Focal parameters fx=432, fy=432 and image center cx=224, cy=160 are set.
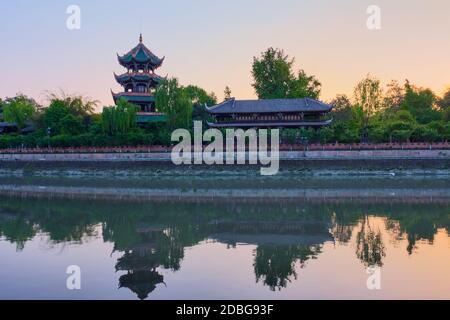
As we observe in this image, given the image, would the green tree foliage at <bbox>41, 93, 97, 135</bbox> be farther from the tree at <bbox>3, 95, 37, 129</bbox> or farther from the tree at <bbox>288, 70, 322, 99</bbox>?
the tree at <bbox>288, 70, 322, 99</bbox>

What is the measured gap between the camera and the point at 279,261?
1190 cm

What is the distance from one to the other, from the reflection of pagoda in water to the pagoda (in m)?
34.9

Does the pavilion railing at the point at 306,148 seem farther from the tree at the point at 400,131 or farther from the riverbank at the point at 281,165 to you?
the tree at the point at 400,131

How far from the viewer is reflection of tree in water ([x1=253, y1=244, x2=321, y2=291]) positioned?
10.3m

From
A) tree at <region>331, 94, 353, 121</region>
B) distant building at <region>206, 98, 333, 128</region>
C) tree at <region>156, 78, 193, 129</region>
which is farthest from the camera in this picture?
tree at <region>331, 94, 353, 121</region>

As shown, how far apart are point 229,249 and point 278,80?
152ft

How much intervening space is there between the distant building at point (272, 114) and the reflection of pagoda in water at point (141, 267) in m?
30.0

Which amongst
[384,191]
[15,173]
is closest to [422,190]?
[384,191]

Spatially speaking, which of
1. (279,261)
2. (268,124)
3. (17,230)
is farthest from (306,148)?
(279,261)

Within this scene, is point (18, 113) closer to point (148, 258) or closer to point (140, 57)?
point (140, 57)

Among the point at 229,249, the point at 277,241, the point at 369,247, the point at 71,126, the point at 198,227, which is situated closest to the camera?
the point at 369,247

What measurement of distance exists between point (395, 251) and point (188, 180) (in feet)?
75.8

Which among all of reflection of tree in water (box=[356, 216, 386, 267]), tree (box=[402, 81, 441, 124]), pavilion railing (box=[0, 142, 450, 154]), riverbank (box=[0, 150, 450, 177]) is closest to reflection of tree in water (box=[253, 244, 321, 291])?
reflection of tree in water (box=[356, 216, 386, 267])

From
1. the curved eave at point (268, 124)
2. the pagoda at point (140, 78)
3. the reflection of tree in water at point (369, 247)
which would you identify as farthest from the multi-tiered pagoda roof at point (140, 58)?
the reflection of tree in water at point (369, 247)
